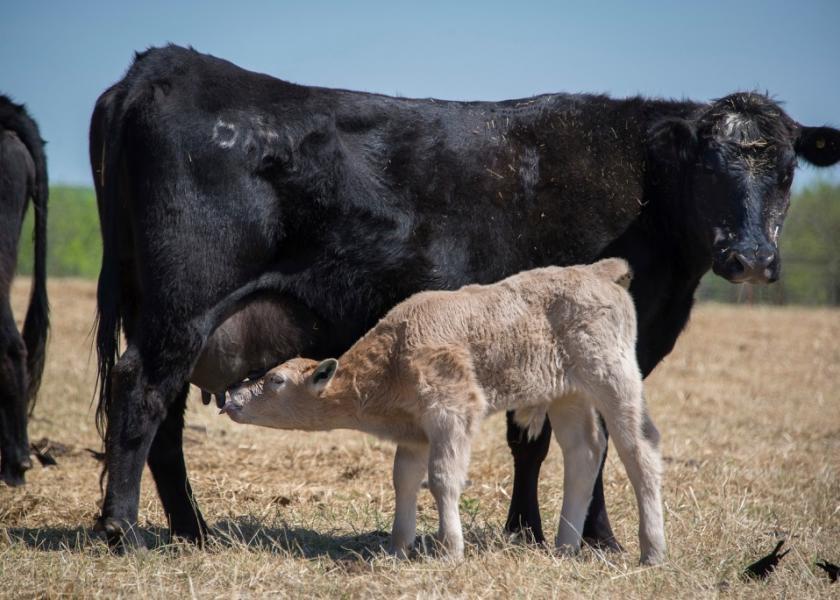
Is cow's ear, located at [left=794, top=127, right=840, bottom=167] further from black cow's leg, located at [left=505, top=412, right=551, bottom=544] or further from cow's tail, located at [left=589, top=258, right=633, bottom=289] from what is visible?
black cow's leg, located at [left=505, top=412, right=551, bottom=544]

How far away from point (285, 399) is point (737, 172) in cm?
278

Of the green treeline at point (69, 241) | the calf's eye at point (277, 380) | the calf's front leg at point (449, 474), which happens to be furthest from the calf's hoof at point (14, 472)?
the green treeline at point (69, 241)

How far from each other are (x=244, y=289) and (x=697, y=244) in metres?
2.55

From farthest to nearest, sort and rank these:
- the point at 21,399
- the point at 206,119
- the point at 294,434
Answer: the point at 294,434 → the point at 21,399 → the point at 206,119

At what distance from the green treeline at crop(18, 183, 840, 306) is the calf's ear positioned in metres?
20.0

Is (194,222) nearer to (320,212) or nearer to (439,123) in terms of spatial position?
(320,212)

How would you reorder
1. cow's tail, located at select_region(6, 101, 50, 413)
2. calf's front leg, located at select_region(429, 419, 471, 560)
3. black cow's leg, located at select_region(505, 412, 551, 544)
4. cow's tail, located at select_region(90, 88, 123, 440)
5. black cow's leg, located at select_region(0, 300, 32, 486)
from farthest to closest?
cow's tail, located at select_region(6, 101, 50, 413) < black cow's leg, located at select_region(0, 300, 32, 486) < black cow's leg, located at select_region(505, 412, 551, 544) < cow's tail, located at select_region(90, 88, 123, 440) < calf's front leg, located at select_region(429, 419, 471, 560)

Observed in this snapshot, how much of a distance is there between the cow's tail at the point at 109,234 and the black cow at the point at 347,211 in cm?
1

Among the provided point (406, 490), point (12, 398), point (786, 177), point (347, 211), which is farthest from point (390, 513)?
point (12, 398)

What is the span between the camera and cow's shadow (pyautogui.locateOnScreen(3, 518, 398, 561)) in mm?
5336

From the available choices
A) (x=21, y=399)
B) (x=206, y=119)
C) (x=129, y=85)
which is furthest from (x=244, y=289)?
(x=21, y=399)

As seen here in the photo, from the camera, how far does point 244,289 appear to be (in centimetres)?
533

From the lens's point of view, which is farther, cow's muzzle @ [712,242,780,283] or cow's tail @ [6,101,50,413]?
cow's tail @ [6,101,50,413]

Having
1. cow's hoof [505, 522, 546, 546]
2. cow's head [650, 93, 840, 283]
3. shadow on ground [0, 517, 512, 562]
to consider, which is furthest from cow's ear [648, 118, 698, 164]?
shadow on ground [0, 517, 512, 562]
